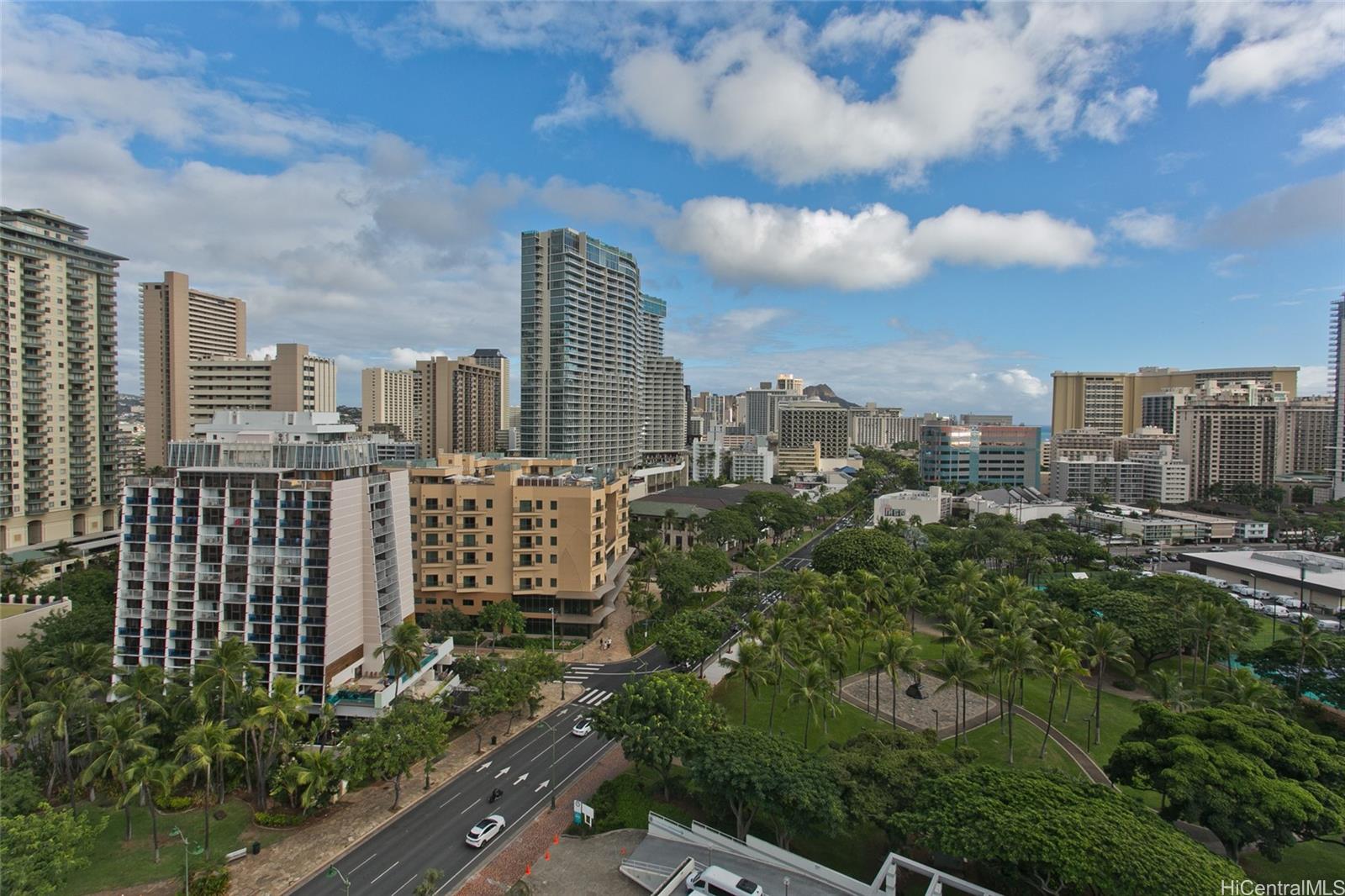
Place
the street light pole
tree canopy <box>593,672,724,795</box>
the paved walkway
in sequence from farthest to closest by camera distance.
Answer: tree canopy <box>593,672,724,795</box>
the street light pole
the paved walkway

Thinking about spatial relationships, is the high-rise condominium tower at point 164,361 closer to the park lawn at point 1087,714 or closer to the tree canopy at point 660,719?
the tree canopy at point 660,719

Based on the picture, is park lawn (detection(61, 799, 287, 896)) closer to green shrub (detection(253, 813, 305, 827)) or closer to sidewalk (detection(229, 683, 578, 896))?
green shrub (detection(253, 813, 305, 827))

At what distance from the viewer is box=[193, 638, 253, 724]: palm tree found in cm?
4147

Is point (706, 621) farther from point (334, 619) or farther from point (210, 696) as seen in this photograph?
point (210, 696)

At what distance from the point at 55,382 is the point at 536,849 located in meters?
108

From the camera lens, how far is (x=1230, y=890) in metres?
25.0

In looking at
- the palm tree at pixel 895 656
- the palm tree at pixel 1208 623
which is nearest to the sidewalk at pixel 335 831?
the palm tree at pixel 895 656

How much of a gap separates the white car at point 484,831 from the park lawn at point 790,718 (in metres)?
16.7

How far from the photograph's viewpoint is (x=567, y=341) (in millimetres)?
133000

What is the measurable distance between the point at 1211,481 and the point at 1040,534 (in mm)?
114466

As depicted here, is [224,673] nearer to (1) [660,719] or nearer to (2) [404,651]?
(2) [404,651]

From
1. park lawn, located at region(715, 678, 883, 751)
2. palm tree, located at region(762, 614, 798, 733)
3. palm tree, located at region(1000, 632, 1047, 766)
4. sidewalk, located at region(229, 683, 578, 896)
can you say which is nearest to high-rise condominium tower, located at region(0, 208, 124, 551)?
sidewalk, located at region(229, 683, 578, 896)

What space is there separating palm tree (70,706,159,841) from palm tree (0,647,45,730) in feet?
32.3

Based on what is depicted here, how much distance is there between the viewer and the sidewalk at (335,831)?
1383 inches
